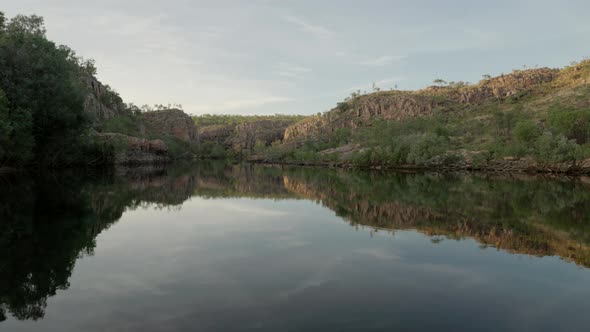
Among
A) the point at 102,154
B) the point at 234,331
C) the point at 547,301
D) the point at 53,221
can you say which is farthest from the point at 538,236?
the point at 102,154

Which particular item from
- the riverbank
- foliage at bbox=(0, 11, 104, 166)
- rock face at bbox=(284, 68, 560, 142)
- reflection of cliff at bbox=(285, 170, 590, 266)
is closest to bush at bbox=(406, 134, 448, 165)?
the riverbank

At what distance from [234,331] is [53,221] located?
42.4ft

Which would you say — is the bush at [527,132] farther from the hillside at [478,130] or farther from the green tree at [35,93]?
the green tree at [35,93]

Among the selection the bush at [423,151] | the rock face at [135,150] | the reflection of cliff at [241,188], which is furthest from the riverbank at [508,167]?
the rock face at [135,150]

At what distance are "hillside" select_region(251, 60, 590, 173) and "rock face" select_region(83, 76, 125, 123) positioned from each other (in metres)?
52.0

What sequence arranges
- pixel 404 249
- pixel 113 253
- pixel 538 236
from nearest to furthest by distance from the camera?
pixel 113 253 → pixel 404 249 → pixel 538 236

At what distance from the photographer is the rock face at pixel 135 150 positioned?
84556 mm

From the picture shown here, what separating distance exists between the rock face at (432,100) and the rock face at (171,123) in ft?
165

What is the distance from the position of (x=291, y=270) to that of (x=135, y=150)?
96617 millimetres

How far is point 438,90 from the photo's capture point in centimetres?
19938

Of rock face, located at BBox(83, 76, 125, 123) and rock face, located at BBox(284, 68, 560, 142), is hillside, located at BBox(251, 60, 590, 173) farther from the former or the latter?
rock face, located at BBox(83, 76, 125, 123)

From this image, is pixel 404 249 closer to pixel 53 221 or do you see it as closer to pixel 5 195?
pixel 53 221

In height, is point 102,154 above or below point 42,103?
below

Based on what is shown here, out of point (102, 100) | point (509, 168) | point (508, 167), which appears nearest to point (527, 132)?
point (508, 167)
